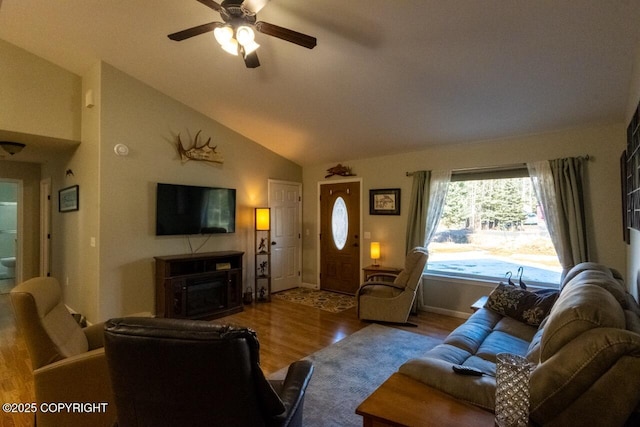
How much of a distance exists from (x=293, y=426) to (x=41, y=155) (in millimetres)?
6375

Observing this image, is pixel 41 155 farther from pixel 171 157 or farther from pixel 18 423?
pixel 18 423

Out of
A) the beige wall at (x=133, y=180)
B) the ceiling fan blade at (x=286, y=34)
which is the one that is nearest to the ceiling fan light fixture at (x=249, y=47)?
the ceiling fan blade at (x=286, y=34)

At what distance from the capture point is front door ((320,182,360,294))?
5746 millimetres

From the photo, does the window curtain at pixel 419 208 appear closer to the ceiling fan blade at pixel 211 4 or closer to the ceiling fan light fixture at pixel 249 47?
the ceiling fan light fixture at pixel 249 47

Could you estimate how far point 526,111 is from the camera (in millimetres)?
3451

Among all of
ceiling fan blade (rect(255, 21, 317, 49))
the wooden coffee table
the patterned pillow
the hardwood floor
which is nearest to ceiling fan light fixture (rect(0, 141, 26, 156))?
the hardwood floor

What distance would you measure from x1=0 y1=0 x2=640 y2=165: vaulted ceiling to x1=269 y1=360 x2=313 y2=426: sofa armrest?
2532mm

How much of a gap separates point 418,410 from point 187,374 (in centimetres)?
92

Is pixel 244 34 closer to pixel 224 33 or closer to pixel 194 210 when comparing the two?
pixel 224 33

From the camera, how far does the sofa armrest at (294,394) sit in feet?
4.18

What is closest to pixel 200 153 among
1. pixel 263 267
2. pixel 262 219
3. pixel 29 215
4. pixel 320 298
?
pixel 262 219

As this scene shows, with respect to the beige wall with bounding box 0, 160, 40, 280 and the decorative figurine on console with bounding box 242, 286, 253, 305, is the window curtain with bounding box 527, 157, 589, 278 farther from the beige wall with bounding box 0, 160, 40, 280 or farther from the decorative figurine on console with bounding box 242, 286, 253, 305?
the beige wall with bounding box 0, 160, 40, 280

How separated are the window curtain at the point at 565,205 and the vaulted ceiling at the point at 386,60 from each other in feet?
1.60

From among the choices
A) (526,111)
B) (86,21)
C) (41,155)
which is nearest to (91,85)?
(86,21)
